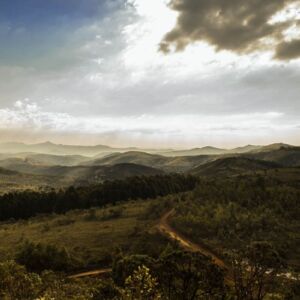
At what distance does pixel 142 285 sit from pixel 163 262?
599 centimetres

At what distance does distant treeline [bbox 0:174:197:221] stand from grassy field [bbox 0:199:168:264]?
63.8ft

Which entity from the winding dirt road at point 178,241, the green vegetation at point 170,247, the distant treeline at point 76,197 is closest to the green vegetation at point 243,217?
the green vegetation at point 170,247

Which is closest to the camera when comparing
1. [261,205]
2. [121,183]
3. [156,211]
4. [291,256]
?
[291,256]

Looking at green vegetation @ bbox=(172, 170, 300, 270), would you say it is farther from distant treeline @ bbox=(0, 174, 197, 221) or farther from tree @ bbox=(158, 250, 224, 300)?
distant treeline @ bbox=(0, 174, 197, 221)

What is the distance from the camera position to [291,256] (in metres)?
56.5

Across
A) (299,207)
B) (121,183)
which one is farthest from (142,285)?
(121,183)

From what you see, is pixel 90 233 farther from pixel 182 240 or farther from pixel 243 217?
pixel 243 217

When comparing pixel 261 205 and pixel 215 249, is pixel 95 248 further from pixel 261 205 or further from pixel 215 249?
pixel 261 205

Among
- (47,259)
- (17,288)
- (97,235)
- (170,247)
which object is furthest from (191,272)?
(97,235)

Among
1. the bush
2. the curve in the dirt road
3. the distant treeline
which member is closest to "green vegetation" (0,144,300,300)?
the bush

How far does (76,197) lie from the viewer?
134625 mm

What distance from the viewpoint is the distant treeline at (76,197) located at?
13012cm

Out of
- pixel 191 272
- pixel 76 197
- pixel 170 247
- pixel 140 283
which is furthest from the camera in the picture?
pixel 76 197

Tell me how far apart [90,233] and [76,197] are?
5644 cm
